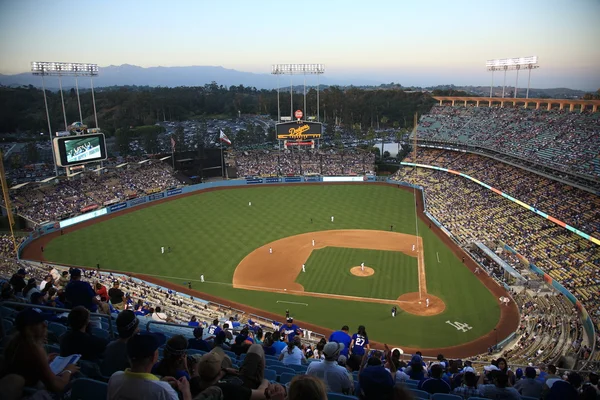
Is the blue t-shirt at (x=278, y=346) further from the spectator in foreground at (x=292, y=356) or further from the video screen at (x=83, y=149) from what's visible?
the video screen at (x=83, y=149)

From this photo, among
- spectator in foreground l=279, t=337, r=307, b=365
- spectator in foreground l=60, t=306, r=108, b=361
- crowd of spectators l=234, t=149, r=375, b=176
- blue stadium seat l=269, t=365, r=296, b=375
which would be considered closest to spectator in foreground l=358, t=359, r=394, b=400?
spectator in foreground l=60, t=306, r=108, b=361

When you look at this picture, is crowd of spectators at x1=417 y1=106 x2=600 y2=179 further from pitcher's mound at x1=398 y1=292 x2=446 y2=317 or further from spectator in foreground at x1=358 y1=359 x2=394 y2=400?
spectator in foreground at x1=358 y1=359 x2=394 y2=400

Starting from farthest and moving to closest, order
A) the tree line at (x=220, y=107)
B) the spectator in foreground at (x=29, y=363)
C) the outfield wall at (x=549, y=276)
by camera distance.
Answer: the tree line at (x=220, y=107) → the outfield wall at (x=549, y=276) → the spectator in foreground at (x=29, y=363)

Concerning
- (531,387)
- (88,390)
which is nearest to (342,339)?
(531,387)

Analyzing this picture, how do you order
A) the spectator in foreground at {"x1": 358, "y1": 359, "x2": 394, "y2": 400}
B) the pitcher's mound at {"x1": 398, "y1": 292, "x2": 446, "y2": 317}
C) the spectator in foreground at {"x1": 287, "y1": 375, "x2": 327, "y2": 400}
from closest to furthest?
the spectator in foreground at {"x1": 287, "y1": 375, "x2": 327, "y2": 400} < the spectator in foreground at {"x1": 358, "y1": 359, "x2": 394, "y2": 400} < the pitcher's mound at {"x1": 398, "y1": 292, "x2": 446, "y2": 317}

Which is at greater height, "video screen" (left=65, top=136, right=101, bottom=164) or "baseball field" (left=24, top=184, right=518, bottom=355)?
"video screen" (left=65, top=136, right=101, bottom=164)

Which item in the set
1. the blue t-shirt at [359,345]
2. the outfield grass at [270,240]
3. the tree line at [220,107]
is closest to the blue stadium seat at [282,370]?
the blue t-shirt at [359,345]

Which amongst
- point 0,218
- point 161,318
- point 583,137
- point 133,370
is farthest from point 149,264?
point 583,137
